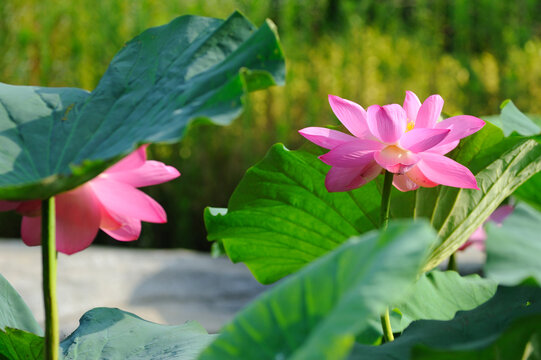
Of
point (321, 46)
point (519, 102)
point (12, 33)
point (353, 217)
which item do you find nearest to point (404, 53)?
point (321, 46)

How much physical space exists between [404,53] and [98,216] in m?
3.85

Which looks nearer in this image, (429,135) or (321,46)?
(429,135)

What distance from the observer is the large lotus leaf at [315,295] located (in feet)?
0.76

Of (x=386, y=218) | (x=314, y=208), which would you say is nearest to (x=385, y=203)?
(x=386, y=218)

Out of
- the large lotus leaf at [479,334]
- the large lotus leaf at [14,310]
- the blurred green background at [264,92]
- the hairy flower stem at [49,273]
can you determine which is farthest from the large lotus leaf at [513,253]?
the blurred green background at [264,92]

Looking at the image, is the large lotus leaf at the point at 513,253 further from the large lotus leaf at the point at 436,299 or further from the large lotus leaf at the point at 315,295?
the large lotus leaf at the point at 436,299

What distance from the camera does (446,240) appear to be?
0.54 meters

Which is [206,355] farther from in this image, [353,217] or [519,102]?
[519,102]

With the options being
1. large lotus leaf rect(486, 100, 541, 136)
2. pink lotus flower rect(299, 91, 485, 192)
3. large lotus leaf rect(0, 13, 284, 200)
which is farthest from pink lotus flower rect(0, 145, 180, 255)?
large lotus leaf rect(486, 100, 541, 136)

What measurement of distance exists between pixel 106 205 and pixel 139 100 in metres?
0.08

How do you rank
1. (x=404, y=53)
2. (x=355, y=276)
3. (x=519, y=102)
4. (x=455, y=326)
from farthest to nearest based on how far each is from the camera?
(x=404, y=53)
(x=519, y=102)
(x=455, y=326)
(x=355, y=276)

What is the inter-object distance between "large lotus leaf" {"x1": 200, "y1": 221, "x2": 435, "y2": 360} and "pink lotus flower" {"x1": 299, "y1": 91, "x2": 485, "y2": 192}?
0.20 metres

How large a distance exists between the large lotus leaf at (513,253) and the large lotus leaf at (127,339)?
→ 22 cm

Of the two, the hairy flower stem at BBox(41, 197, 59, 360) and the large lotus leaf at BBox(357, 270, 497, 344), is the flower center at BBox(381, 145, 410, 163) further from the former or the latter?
the hairy flower stem at BBox(41, 197, 59, 360)
